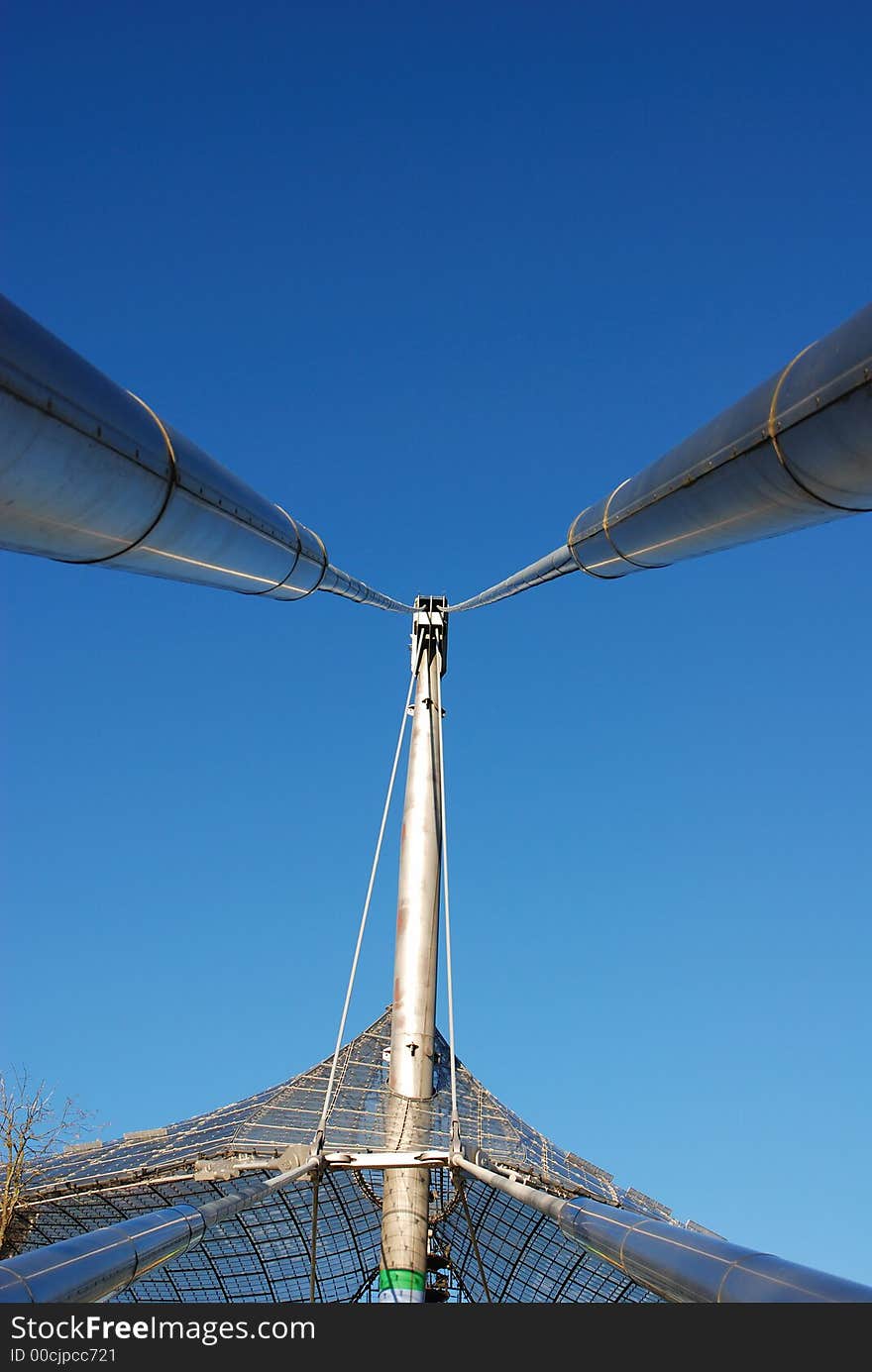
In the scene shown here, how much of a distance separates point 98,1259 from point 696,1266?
397cm

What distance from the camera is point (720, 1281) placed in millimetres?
6191

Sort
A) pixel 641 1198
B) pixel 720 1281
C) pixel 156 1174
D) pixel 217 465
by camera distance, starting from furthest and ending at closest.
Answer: pixel 641 1198 → pixel 156 1174 → pixel 217 465 → pixel 720 1281

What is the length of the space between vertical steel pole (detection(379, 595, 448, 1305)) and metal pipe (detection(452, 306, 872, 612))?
654 inches

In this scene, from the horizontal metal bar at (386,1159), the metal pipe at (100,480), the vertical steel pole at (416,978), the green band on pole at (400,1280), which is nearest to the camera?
the metal pipe at (100,480)

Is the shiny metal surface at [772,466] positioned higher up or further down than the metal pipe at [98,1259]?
higher up

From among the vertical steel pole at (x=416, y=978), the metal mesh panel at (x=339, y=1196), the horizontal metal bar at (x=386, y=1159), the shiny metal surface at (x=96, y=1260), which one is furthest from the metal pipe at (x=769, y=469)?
the metal mesh panel at (x=339, y=1196)

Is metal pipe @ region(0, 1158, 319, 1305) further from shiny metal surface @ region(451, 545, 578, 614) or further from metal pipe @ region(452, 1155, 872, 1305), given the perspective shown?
shiny metal surface @ region(451, 545, 578, 614)

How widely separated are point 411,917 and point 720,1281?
20614 mm

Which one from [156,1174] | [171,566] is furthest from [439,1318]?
[156,1174]

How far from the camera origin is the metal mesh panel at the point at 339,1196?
77.7 feet

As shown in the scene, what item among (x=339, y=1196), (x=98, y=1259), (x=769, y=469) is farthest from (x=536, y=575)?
(x=339, y=1196)

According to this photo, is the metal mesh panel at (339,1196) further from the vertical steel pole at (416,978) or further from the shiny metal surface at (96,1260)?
the shiny metal surface at (96,1260)

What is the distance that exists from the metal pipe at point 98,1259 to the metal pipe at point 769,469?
6718mm

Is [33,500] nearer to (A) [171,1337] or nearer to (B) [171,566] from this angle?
(B) [171,566]
